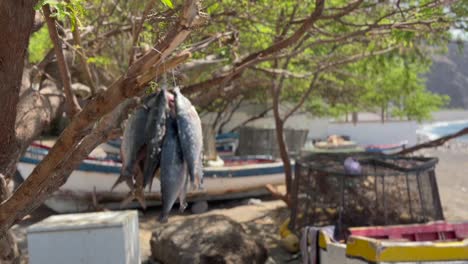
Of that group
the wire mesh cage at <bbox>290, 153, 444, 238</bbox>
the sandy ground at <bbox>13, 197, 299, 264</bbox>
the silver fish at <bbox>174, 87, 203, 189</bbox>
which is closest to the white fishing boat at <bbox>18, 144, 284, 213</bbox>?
the sandy ground at <bbox>13, 197, 299, 264</bbox>

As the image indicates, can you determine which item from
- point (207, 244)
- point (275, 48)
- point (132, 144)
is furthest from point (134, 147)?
point (207, 244)

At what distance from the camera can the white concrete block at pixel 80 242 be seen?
5.07 m

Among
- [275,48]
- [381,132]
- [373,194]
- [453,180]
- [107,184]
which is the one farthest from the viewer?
[381,132]

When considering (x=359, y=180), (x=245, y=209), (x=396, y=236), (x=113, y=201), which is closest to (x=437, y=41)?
(x=359, y=180)

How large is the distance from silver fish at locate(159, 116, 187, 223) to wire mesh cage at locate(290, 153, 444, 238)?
505cm

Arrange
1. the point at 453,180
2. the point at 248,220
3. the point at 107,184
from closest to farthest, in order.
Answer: the point at 248,220, the point at 107,184, the point at 453,180

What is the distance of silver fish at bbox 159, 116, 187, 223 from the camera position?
2428mm

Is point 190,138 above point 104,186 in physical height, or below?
above

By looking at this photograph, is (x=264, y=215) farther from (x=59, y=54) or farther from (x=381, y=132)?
(x=381, y=132)

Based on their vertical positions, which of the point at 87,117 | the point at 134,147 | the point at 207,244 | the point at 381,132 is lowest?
the point at 207,244

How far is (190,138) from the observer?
2482 millimetres

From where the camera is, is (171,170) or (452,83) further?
(452,83)

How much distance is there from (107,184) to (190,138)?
35.0 feet

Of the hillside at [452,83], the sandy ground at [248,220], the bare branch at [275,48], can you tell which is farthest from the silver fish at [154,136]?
the hillside at [452,83]
